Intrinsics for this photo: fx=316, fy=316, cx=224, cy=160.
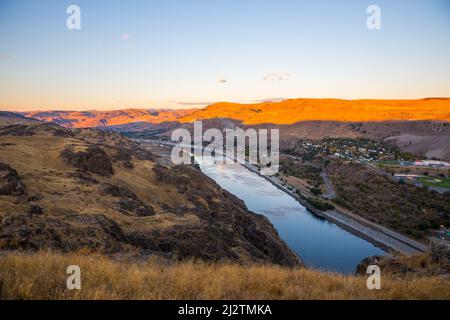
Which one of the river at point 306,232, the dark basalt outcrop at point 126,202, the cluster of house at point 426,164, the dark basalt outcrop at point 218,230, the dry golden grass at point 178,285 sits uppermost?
the dry golden grass at point 178,285

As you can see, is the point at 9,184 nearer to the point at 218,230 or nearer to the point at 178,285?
the point at 218,230

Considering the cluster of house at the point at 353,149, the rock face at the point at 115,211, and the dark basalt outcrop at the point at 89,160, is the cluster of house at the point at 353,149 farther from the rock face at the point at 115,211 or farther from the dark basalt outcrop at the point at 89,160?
the dark basalt outcrop at the point at 89,160

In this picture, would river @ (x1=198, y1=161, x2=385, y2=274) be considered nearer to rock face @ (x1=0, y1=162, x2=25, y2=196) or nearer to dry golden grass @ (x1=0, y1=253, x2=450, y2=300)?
dry golden grass @ (x1=0, y1=253, x2=450, y2=300)

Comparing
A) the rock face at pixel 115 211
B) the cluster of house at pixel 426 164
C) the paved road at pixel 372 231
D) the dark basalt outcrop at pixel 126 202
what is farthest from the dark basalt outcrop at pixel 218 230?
the cluster of house at pixel 426 164

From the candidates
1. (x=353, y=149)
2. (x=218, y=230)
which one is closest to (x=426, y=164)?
(x=353, y=149)

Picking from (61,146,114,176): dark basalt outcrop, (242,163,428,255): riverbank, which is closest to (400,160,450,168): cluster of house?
(242,163,428,255): riverbank

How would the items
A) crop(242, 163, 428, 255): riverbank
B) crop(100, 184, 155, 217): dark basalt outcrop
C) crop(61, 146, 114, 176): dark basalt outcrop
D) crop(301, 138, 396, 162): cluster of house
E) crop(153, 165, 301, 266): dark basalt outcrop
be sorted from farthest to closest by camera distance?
crop(301, 138, 396, 162): cluster of house
crop(242, 163, 428, 255): riverbank
crop(61, 146, 114, 176): dark basalt outcrop
crop(100, 184, 155, 217): dark basalt outcrop
crop(153, 165, 301, 266): dark basalt outcrop
